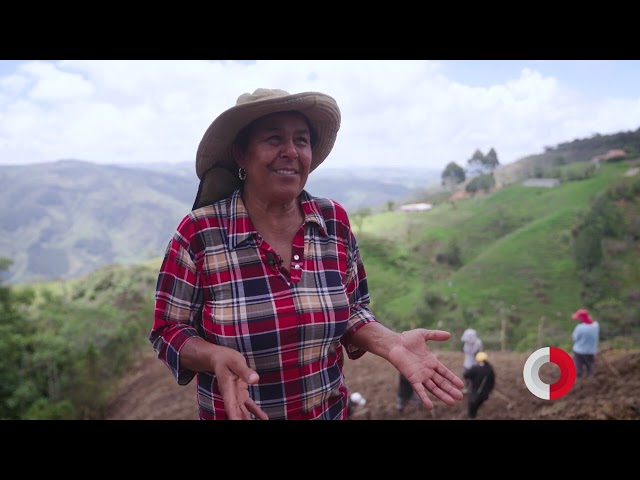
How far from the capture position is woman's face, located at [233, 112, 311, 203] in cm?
129

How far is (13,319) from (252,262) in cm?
1027

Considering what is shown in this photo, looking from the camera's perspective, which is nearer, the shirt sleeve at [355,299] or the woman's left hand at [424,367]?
the woman's left hand at [424,367]

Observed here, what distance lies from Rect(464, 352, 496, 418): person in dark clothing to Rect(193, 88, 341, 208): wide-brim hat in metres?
4.18

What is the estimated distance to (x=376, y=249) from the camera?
18234mm

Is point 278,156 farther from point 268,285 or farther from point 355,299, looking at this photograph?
point 355,299

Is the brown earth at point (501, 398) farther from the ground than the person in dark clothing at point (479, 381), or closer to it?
closer to it

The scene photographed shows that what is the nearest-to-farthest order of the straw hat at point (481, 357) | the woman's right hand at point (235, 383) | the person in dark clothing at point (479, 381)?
the woman's right hand at point (235, 383), the straw hat at point (481, 357), the person in dark clothing at point (479, 381)

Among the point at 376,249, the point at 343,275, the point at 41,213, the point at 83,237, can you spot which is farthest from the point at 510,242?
the point at 41,213

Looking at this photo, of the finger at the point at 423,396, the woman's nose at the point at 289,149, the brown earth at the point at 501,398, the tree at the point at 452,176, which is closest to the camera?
the finger at the point at 423,396

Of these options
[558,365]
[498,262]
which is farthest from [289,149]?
[498,262]

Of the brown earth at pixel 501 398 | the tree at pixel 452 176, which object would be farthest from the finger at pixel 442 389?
the tree at pixel 452 176

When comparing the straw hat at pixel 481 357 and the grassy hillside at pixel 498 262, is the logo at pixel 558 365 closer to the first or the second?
the straw hat at pixel 481 357

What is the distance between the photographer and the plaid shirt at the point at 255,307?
1.21 meters

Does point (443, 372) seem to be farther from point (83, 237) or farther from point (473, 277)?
point (83, 237)
